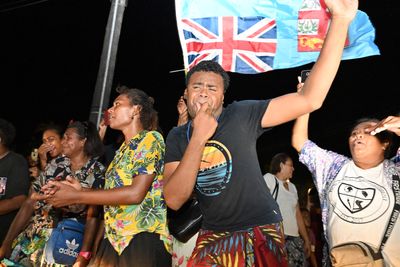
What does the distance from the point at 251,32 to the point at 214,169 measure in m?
4.57

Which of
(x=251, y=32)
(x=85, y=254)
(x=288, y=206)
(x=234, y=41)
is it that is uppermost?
(x=251, y=32)

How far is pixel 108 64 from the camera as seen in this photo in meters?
7.20

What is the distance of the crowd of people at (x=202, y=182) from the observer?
9.40ft

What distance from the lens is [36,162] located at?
7.36 meters

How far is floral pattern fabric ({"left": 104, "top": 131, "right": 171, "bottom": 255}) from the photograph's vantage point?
13.0 ft

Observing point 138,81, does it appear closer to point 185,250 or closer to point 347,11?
point 185,250

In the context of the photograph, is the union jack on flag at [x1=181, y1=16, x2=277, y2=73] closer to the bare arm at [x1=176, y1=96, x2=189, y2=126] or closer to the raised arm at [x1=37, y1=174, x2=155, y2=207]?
the bare arm at [x1=176, y1=96, x2=189, y2=126]

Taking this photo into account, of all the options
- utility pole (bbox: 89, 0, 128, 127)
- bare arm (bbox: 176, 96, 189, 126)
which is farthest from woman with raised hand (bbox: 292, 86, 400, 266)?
utility pole (bbox: 89, 0, 128, 127)

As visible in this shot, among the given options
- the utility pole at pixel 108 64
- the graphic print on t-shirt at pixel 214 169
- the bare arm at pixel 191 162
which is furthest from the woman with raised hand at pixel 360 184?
the utility pole at pixel 108 64

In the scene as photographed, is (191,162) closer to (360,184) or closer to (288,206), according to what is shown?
(360,184)

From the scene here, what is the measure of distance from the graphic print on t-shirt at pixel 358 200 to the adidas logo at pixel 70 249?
230cm

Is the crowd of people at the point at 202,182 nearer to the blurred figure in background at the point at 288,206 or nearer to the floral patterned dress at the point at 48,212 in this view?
the floral patterned dress at the point at 48,212

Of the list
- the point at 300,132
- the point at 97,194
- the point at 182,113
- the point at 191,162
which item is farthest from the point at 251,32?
the point at 191,162

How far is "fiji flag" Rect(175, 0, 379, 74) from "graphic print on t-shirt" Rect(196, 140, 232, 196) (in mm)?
4033
